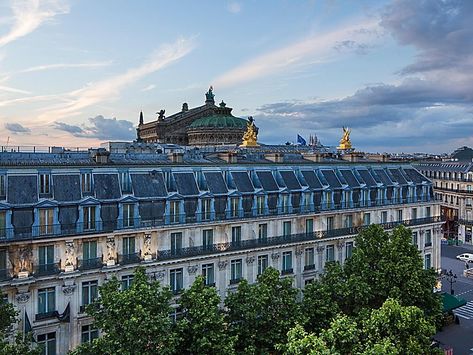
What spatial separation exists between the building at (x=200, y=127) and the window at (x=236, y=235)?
5719 cm

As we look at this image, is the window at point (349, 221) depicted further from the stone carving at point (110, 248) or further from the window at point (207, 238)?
the stone carving at point (110, 248)

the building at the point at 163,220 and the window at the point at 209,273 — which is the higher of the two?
the building at the point at 163,220

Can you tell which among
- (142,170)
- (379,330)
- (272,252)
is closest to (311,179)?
(272,252)

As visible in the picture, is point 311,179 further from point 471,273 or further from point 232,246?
point 471,273

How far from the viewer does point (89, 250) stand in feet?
141

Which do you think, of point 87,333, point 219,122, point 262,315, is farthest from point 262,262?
point 219,122

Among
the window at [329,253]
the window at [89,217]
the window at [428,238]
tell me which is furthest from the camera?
the window at [428,238]

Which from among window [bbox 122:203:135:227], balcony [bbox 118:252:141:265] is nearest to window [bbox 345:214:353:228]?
balcony [bbox 118:252:141:265]

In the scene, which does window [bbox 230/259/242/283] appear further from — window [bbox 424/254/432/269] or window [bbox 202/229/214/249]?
window [bbox 424/254/432/269]

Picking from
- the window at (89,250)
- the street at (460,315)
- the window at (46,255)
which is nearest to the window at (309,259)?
the street at (460,315)

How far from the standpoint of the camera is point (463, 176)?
108m

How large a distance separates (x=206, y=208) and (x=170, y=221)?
415 centimetres

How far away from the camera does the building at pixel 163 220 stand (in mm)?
40562

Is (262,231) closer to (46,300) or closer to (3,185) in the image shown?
(46,300)
